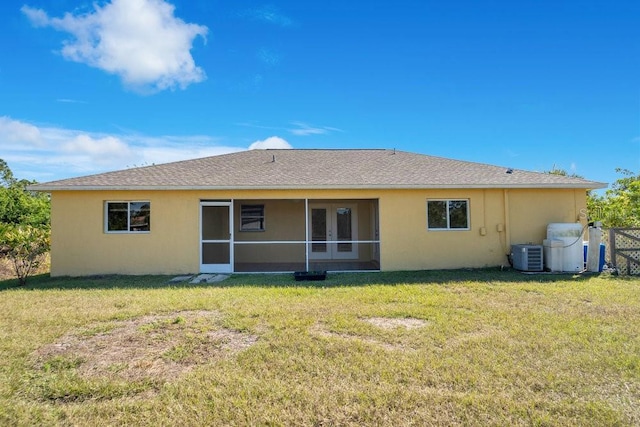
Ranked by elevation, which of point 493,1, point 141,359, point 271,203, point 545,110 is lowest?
point 141,359

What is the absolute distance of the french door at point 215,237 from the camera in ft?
37.2

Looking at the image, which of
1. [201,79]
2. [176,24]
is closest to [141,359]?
[176,24]

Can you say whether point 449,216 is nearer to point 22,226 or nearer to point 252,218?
point 252,218

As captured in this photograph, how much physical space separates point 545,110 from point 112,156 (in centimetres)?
3509

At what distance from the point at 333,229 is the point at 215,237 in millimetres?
4850

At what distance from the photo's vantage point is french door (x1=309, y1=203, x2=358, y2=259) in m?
15.1

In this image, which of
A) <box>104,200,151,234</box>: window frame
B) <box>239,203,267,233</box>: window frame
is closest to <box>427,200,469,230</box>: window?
<box>239,203,267,233</box>: window frame

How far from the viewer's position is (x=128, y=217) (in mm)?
11164

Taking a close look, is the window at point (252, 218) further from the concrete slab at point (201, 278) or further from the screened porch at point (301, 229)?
the concrete slab at point (201, 278)

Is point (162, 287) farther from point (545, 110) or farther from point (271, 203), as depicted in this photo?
point (545, 110)

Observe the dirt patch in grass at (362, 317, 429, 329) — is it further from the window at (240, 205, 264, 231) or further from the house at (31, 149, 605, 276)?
the window at (240, 205, 264, 231)

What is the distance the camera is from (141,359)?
436 centimetres

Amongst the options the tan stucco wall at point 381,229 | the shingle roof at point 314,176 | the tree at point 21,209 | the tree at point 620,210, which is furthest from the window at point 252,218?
the tree at point 620,210

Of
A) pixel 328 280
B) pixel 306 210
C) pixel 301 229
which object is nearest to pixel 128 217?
pixel 306 210
